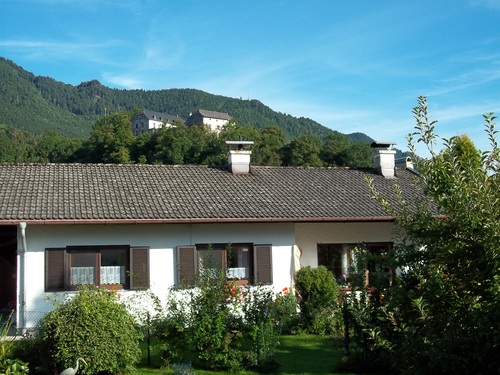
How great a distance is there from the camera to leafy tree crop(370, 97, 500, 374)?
6363mm

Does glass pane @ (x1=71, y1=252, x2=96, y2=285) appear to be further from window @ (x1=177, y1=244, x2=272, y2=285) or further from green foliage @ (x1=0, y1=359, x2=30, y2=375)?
green foliage @ (x1=0, y1=359, x2=30, y2=375)

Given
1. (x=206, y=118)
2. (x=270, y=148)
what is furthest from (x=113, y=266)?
(x=206, y=118)

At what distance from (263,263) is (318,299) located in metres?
1.89

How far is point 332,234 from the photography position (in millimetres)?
17625

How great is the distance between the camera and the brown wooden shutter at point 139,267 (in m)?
15.0

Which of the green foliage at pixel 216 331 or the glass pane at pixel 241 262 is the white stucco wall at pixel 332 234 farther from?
the green foliage at pixel 216 331

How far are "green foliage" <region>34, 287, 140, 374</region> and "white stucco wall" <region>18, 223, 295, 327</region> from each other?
522 cm

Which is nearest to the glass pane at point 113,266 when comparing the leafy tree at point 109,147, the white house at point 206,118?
the leafy tree at point 109,147

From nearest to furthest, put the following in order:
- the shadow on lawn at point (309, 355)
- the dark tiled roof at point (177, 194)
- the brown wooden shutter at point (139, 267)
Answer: the shadow on lawn at point (309, 355)
the brown wooden shutter at point (139, 267)
the dark tiled roof at point (177, 194)

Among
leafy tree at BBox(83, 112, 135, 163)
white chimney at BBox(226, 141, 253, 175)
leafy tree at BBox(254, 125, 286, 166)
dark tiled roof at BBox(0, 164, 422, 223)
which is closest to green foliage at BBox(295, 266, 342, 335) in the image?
dark tiled roof at BBox(0, 164, 422, 223)

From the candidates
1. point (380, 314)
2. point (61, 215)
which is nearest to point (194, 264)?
point (61, 215)

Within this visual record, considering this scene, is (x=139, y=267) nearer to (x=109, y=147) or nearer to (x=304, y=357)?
(x=304, y=357)

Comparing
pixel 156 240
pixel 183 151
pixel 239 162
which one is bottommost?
pixel 156 240

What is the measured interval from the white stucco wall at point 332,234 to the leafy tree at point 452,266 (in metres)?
9.79
